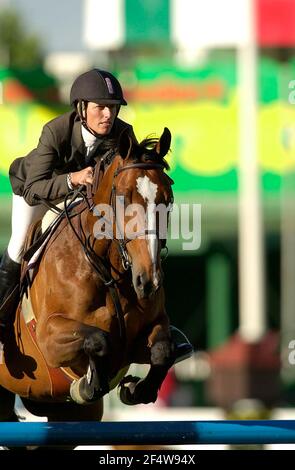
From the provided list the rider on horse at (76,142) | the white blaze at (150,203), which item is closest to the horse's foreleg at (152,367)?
the rider on horse at (76,142)

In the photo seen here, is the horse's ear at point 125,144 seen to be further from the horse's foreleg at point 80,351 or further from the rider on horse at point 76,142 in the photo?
the horse's foreleg at point 80,351

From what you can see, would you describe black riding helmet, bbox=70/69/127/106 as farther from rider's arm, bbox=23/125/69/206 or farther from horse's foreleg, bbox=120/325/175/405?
horse's foreleg, bbox=120/325/175/405

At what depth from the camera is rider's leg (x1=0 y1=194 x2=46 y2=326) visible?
5.63 m

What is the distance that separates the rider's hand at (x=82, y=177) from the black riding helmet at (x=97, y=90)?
0.31m

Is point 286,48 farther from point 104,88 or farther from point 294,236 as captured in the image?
point 104,88

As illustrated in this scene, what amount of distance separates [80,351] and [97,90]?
3.77ft

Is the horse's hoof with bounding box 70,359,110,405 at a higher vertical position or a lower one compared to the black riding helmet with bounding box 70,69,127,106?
lower

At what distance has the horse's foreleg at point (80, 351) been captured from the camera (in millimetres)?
4957

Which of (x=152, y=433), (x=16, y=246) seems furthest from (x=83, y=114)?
(x=152, y=433)

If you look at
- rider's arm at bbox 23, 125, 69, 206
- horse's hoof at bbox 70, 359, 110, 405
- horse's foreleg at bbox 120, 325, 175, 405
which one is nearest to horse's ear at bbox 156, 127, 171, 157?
rider's arm at bbox 23, 125, 69, 206

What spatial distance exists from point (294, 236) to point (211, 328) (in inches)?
67.5

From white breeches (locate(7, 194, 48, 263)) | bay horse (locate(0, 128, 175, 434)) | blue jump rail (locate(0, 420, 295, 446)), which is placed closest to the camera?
blue jump rail (locate(0, 420, 295, 446))

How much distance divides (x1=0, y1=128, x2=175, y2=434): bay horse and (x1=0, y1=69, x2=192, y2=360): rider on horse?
5.7 inches

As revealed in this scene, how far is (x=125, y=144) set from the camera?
5055 millimetres
